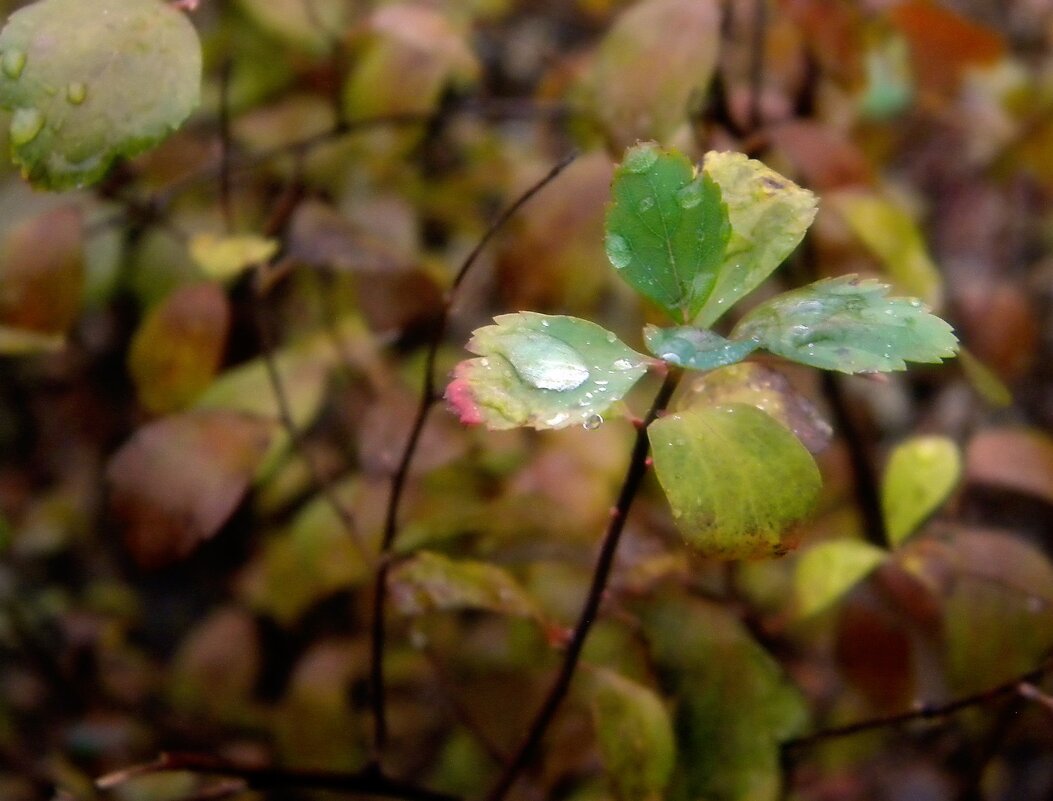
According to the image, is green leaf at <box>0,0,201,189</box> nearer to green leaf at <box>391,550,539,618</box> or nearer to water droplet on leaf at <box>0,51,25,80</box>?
water droplet on leaf at <box>0,51,25,80</box>

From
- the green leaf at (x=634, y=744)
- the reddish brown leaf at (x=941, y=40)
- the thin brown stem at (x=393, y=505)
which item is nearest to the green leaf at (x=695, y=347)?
the thin brown stem at (x=393, y=505)

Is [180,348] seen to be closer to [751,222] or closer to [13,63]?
[13,63]

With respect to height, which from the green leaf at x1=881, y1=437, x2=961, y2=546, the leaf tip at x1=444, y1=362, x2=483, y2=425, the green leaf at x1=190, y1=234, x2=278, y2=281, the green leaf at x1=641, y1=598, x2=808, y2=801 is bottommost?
the green leaf at x1=641, y1=598, x2=808, y2=801

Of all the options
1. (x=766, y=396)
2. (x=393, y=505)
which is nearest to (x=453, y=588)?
(x=393, y=505)

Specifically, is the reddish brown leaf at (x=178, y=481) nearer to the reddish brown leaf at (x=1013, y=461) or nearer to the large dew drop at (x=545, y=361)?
the large dew drop at (x=545, y=361)

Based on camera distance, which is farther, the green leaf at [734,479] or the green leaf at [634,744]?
the green leaf at [634,744]

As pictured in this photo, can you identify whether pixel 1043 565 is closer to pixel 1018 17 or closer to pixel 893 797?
pixel 893 797

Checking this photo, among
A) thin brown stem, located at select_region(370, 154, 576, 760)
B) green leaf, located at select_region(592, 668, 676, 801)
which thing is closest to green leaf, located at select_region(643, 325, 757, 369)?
thin brown stem, located at select_region(370, 154, 576, 760)
